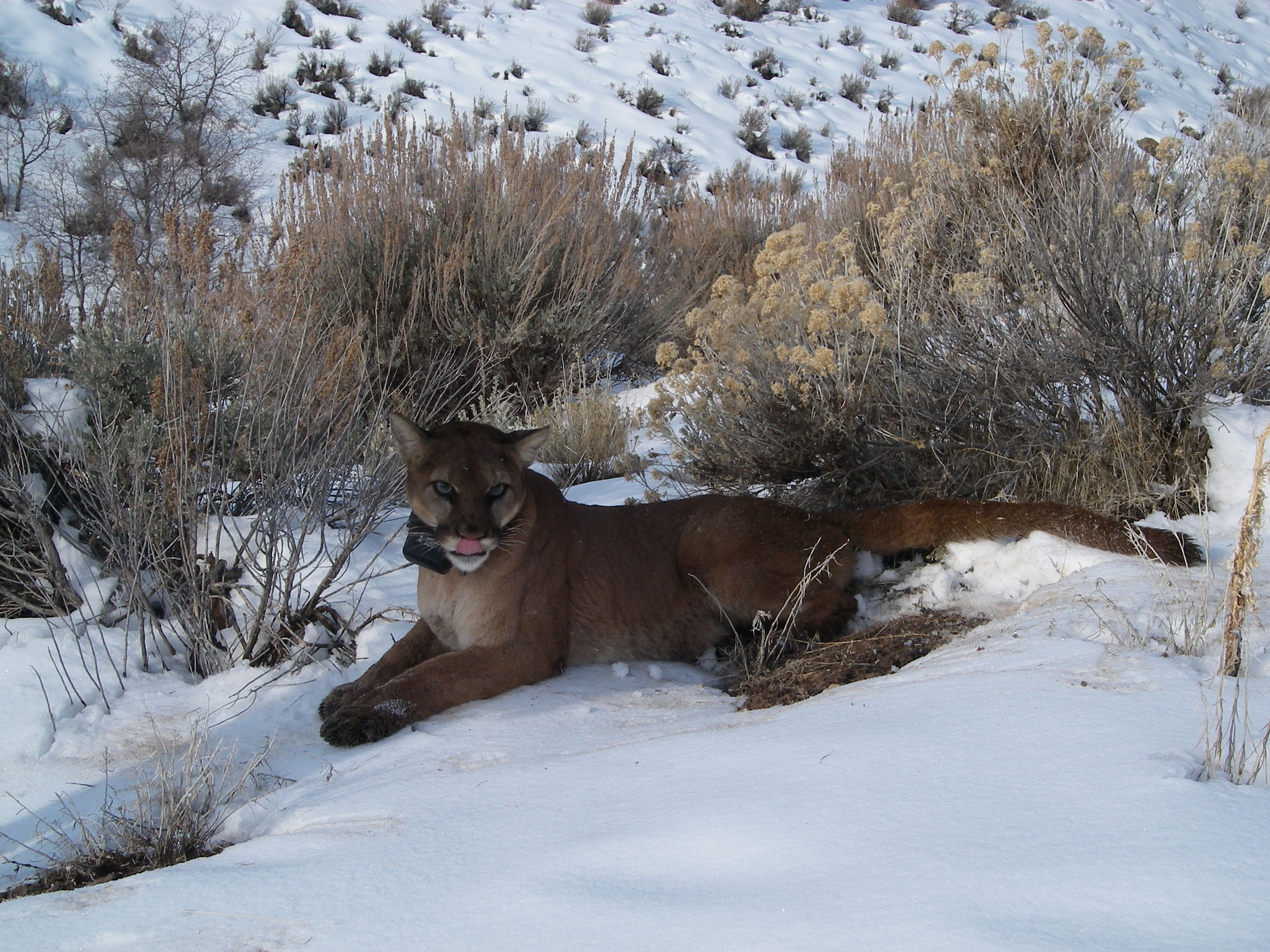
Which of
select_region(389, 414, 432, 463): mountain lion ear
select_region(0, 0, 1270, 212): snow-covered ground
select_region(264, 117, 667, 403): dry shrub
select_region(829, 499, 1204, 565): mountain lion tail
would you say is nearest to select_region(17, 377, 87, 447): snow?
select_region(389, 414, 432, 463): mountain lion ear

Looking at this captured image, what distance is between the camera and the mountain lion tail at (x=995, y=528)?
3.51 m

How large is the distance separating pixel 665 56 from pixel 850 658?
67.4ft

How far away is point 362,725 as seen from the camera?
10.2ft

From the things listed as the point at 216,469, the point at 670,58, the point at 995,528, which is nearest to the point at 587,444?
the point at 216,469

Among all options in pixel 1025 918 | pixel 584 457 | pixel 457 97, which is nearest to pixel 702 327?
pixel 584 457

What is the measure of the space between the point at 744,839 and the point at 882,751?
47cm

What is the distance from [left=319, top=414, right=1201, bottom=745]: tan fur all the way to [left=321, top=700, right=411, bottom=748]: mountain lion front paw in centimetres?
2

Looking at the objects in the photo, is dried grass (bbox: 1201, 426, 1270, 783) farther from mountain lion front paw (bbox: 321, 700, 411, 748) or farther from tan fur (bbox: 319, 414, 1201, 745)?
mountain lion front paw (bbox: 321, 700, 411, 748)

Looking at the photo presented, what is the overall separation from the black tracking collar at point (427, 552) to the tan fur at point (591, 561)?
0.16 ft

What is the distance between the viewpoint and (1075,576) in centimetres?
362

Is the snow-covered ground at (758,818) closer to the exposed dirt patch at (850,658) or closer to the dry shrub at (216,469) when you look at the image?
the exposed dirt patch at (850,658)

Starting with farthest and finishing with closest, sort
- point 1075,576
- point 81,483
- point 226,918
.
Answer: point 81,483 < point 1075,576 < point 226,918

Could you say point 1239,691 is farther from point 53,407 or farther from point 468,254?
point 468,254

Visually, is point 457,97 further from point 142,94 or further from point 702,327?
point 702,327
